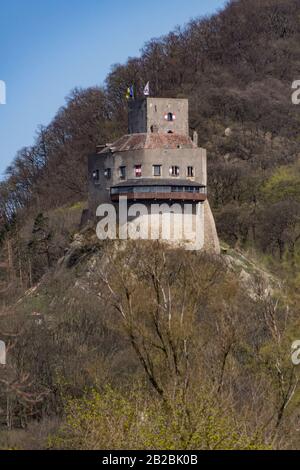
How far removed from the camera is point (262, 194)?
88.4m

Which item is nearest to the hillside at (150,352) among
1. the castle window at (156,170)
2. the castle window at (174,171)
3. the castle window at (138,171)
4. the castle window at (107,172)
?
the castle window at (107,172)

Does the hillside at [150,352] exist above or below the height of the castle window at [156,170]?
below

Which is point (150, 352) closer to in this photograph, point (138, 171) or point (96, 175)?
point (138, 171)

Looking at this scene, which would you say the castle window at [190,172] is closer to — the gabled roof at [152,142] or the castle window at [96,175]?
the gabled roof at [152,142]

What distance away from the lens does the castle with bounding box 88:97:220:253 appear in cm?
6850

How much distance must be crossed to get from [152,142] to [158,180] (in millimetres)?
5161

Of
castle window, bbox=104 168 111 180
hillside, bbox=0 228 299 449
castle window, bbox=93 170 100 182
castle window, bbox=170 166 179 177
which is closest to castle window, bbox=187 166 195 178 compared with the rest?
Result: castle window, bbox=170 166 179 177

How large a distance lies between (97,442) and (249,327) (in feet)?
73.0

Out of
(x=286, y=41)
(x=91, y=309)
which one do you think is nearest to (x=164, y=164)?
(x=91, y=309)

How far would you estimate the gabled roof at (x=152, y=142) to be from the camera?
73125 millimetres

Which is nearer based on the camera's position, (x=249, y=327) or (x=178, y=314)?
(x=178, y=314)

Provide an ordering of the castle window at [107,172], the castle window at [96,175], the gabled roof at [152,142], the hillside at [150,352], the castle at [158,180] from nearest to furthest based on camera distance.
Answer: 1. the hillside at [150,352]
2. the castle at [158,180]
3. the castle window at [107,172]
4. the castle window at [96,175]
5. the gabled roof at [152,142]

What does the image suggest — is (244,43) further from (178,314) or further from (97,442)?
(97,442)

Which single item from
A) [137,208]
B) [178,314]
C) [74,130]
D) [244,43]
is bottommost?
[178,314]
